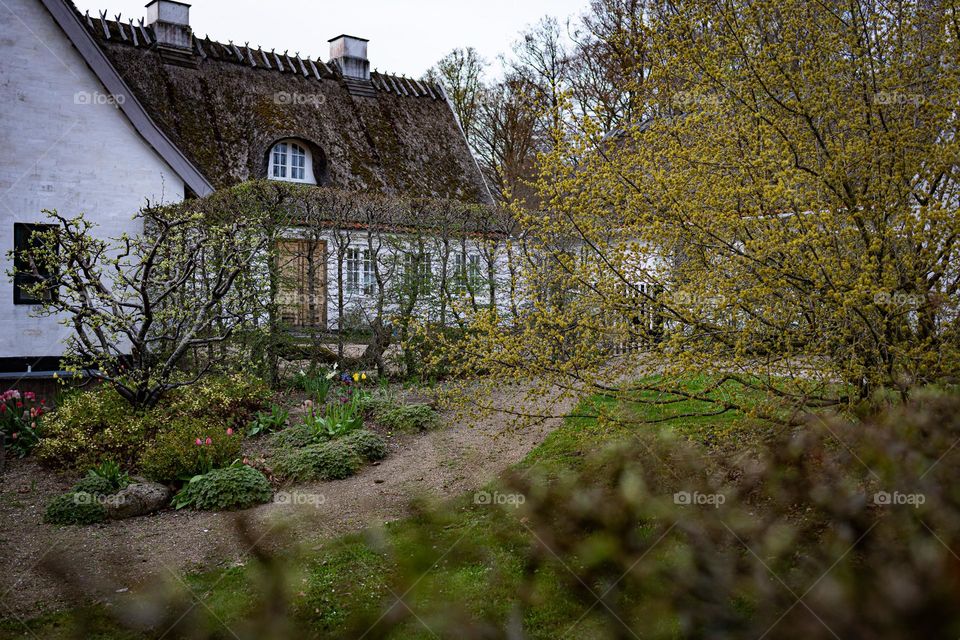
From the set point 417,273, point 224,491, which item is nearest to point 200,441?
point 224,491

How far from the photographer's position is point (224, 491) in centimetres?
720

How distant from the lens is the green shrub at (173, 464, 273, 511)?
7.11 m

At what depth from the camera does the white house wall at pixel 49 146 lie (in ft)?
43.7

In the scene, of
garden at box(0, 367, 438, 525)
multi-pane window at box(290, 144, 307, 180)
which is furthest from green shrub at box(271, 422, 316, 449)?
multi-pane window at box(290, 144, 307, 180)

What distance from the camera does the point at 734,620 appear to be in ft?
5.36

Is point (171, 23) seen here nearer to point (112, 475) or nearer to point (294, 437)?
point (294, 437)

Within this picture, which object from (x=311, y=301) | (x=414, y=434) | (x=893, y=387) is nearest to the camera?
(x=893, y=387)

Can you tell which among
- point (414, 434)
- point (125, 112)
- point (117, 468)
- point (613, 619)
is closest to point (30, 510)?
point (117, 468)

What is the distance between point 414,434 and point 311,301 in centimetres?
377

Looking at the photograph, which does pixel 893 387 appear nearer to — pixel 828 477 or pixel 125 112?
pixel 828 477

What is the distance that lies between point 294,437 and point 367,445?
1004 mm

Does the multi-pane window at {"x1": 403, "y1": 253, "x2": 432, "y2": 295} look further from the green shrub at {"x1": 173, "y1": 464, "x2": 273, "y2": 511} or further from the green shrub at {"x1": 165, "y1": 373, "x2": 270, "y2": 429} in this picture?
the green shrub at {"x1": 173, "y1": 464, "x2": 273, "y2": 511}

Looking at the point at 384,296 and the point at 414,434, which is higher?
the point at 384,296

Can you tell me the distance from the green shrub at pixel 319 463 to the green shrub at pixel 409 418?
4.17 feet
